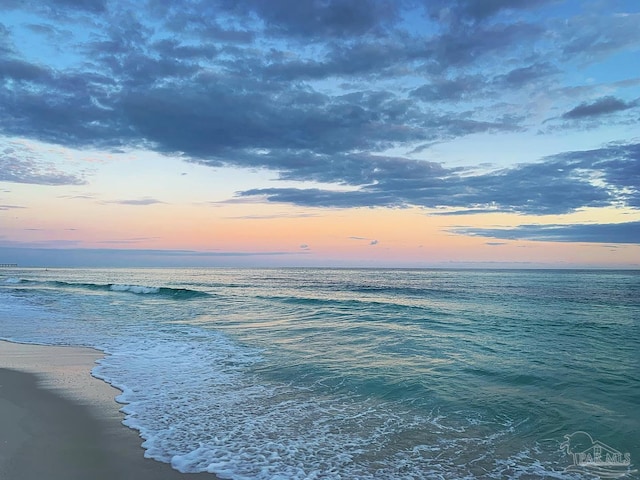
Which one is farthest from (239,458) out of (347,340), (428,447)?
(347,340)

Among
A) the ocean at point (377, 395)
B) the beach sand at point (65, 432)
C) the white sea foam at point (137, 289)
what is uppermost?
the beach sand at point (65, 432)

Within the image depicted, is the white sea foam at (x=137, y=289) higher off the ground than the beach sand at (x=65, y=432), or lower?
lower

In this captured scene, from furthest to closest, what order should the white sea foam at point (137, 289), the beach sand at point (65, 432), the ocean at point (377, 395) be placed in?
the white sea foam at point (137, 289), the ocean at point (377, 395), the beach sand at point (65, 432)

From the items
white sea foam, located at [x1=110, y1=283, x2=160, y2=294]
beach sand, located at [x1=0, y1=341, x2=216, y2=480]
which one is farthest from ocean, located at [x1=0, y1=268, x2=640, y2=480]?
white sea foam, located at [x1=110, y1=283, x2=160, y2=294]

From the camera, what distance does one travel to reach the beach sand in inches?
200

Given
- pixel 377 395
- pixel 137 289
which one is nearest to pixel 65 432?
pixel 377 395

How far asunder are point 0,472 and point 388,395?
6.32m

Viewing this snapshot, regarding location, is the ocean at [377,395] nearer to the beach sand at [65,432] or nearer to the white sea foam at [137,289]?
the beach sand at [65,432]

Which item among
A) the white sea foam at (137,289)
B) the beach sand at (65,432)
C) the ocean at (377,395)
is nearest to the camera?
the beach sand at (65,432)

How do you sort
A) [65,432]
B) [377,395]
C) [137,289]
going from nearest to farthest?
[65,432] → [377,395] → [137,289]

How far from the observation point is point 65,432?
622 cm

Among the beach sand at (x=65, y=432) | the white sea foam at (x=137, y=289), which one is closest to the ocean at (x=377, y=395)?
the beach sand at (x=65, y=432)

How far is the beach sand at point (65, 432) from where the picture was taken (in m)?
5.07

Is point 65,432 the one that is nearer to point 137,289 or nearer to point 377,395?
point 377,395
